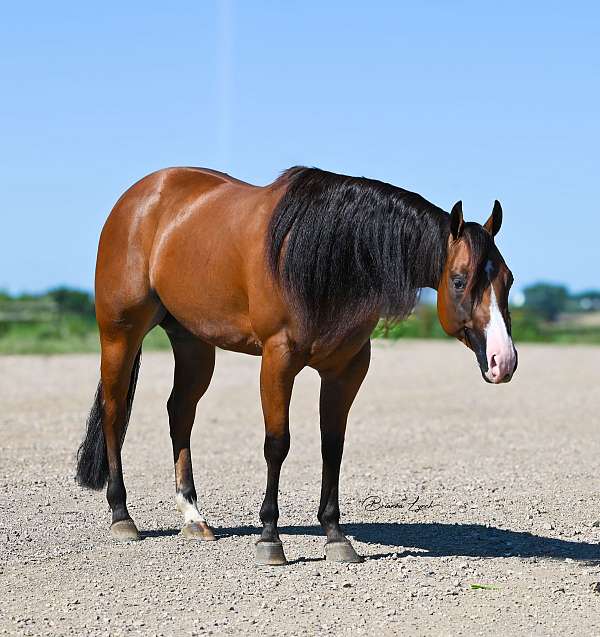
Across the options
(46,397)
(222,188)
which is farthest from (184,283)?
(46,397)

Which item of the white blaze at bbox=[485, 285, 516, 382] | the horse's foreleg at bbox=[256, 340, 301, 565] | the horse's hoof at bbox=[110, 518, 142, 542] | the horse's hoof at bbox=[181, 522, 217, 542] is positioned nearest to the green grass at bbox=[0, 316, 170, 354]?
the horse's hoof at bbox=[110, 518, 142, 542]

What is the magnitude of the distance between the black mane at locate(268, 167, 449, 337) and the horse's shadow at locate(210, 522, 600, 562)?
4.84 ft

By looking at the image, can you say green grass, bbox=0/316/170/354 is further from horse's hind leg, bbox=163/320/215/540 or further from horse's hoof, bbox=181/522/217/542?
horse's hoof, bbox=181/522/217/542

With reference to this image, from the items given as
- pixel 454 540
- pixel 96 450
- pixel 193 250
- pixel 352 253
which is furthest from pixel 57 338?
pixel 352 253

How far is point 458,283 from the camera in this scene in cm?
509

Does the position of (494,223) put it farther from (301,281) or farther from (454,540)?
(454,540)

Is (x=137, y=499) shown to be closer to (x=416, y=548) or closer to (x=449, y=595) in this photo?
(x=416, y=548)

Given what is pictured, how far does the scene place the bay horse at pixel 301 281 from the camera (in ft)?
16.7

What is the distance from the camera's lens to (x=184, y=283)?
6.07 meters

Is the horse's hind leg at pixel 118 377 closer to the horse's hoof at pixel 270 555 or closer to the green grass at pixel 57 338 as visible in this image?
the horse's hoof at pixel 270 555

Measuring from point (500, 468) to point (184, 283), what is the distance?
13.8 ft

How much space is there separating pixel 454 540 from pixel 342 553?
978mm

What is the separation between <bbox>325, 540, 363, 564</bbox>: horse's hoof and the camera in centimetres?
568
